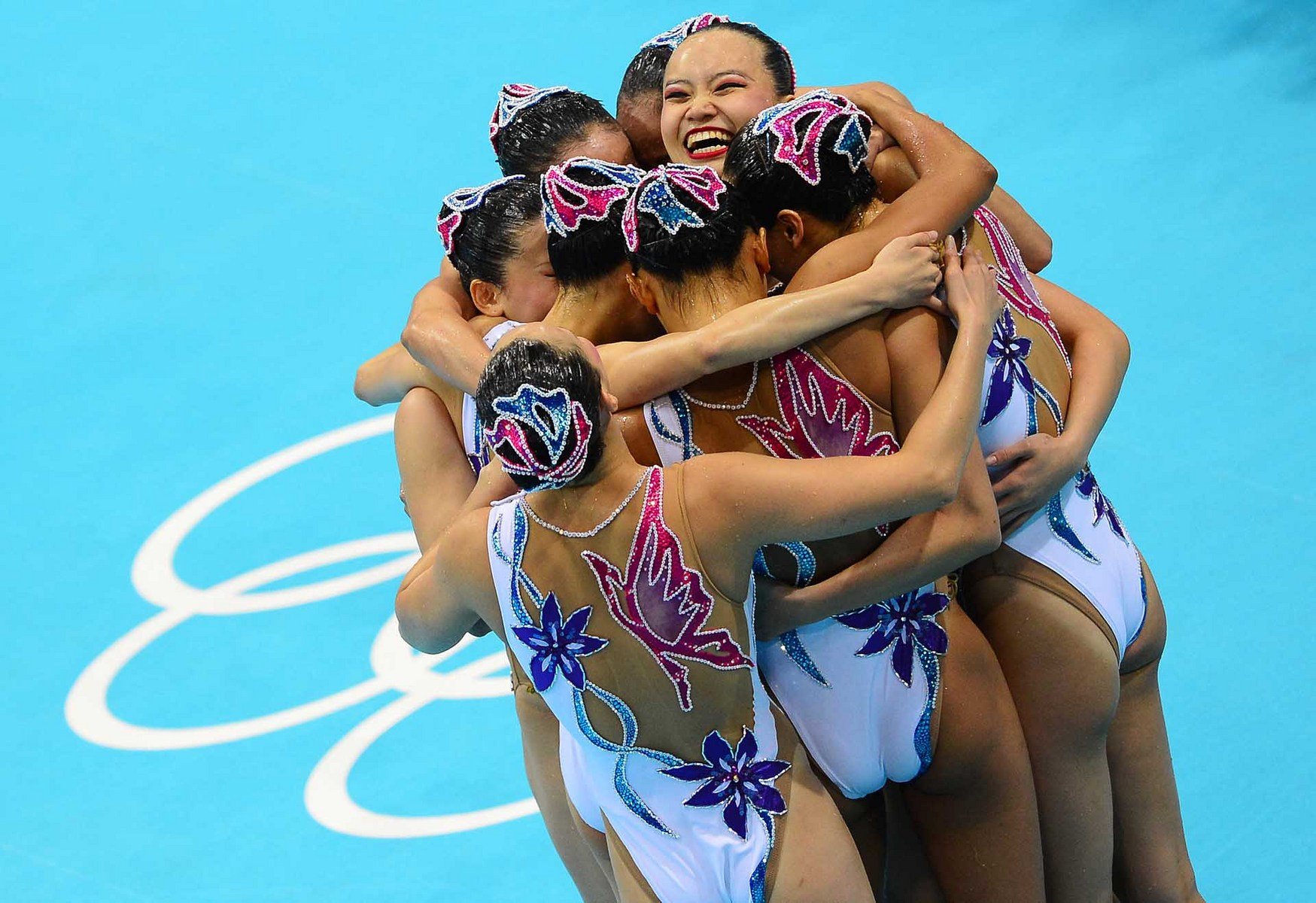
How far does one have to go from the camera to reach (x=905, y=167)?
3.95 metres

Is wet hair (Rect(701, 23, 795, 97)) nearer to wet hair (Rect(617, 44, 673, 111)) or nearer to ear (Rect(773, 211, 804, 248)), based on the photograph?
wet hair (Rect(617, 44, 673, 111))

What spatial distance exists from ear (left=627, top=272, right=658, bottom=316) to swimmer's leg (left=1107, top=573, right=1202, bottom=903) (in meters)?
1.49

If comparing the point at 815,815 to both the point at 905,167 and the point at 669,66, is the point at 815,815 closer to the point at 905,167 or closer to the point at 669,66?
the point at 905,167

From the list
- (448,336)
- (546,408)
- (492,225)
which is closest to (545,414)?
(546,408)

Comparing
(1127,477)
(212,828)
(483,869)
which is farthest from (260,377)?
(1127,477)

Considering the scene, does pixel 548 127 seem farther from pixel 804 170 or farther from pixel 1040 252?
pixel 1040 252

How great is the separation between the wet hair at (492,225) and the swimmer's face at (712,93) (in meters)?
0.38

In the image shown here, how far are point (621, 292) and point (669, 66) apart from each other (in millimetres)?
695

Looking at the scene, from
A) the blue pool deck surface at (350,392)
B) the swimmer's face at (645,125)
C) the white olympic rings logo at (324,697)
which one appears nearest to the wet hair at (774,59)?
the swimmer's face at (645,125)

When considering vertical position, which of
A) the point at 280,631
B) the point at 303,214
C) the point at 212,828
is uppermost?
the point at 303,214

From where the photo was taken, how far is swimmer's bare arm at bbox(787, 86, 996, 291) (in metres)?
3.63

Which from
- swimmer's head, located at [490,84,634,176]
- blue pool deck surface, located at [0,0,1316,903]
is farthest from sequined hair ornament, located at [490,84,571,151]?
blue pool deck surface, located at [0,0,1316,903]

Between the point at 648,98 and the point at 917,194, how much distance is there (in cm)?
105

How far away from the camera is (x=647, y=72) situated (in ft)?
14.9
